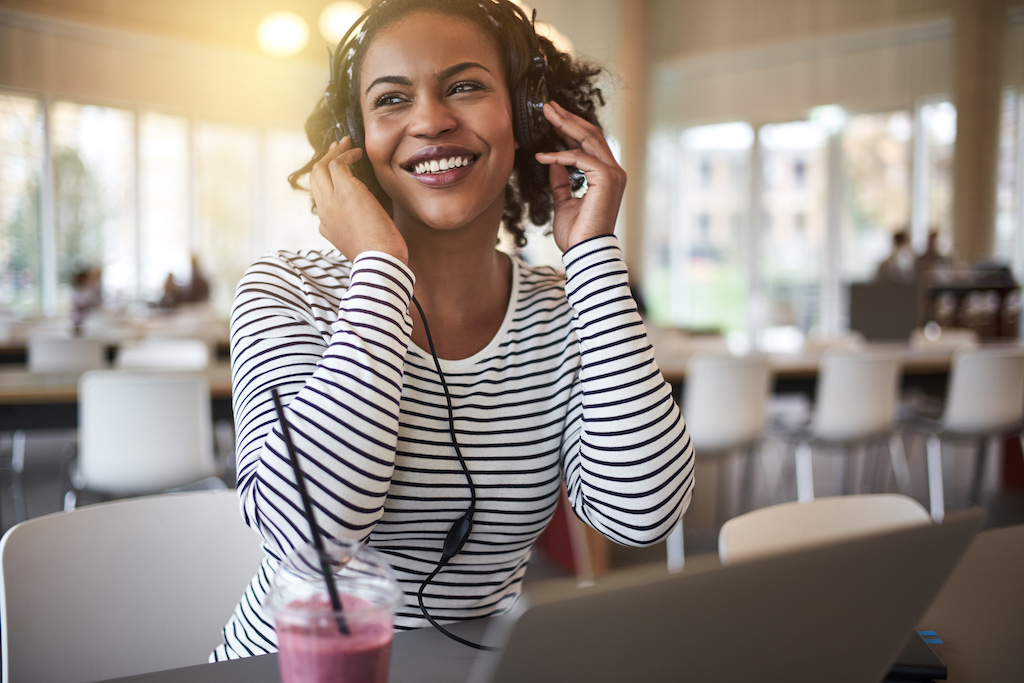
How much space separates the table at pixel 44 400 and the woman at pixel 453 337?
1804 millimetres

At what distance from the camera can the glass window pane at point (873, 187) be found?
8.65 metres

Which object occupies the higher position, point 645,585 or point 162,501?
point 645,585

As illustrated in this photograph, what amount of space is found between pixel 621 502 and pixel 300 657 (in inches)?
21.3

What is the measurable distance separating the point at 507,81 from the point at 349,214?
330 millimetres

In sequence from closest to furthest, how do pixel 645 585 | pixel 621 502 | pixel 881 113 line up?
pixel 645 585 → pixel 621 502 → pixel 881 113

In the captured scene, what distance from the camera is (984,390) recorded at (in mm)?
3412

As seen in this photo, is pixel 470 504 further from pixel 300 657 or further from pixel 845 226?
pixel 845 226

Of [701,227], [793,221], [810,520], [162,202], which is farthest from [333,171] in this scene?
[701,227]

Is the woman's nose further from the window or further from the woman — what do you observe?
the window

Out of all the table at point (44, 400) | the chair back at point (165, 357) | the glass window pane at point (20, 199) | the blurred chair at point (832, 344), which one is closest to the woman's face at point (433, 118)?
the table at point (44, 400)

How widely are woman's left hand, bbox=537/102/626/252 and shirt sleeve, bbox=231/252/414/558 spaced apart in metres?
0.28

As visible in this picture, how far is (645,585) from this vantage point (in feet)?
1.38

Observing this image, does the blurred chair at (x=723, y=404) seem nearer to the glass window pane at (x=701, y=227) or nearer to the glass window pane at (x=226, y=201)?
the glass window pane at (x=701, y=227)

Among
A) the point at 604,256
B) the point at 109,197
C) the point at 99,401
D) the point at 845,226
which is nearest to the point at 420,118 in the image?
the point at 604,256
